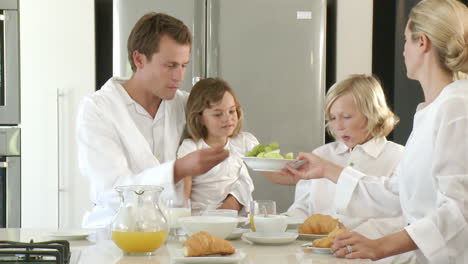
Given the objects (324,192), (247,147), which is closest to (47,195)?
(247,147)

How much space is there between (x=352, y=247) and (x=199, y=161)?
2.22ft

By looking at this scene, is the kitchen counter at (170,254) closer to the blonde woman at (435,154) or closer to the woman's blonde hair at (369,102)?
the blonde woman at (435,154)

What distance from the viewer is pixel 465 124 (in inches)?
68.6

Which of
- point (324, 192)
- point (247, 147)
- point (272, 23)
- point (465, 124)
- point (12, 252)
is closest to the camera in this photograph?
point (12, 252)

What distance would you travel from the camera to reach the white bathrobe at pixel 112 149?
7.95 ft

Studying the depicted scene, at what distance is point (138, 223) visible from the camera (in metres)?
1.66

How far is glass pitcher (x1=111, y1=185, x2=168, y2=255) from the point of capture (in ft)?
5.41

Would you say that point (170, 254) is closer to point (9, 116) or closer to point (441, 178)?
point (441, 178)

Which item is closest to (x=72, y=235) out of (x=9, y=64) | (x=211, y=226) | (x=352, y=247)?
(x=211, y=226)

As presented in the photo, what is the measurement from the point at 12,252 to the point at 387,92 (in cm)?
317

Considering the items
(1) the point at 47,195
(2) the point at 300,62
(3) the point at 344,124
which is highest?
(2) the point at 300,62

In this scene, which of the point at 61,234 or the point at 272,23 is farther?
the point at 272,23

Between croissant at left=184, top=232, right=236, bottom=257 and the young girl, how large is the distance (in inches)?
39.8

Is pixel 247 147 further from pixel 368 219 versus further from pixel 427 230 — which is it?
pixel 427 230
